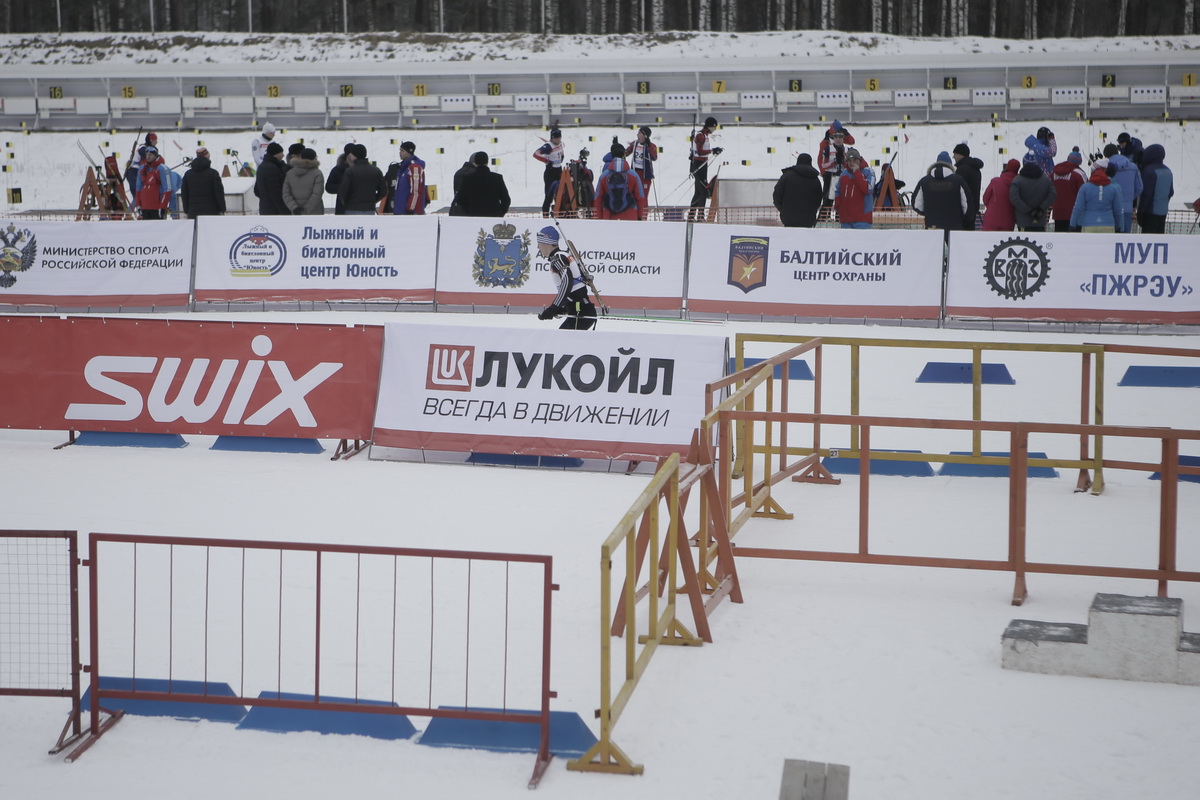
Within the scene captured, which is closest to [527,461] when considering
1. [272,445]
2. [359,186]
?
[272,445]

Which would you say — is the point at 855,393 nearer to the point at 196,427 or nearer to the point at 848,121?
the point at 196,427

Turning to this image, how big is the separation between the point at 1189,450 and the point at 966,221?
24.9 feet

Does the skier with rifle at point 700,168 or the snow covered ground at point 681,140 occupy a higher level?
the snow covered ground at point 681,140

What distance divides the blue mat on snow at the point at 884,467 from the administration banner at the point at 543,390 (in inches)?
54.3

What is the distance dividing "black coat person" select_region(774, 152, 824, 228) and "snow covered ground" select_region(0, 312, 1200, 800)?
7582mm

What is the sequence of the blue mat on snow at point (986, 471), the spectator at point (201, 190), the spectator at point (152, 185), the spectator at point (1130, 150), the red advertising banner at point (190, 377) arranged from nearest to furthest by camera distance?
the blue mat on snow at point (986, 471) → the red advertising banner at point (190, 377) → the spectator at point (201, 190) → the spectator at point (1130, 150) → the spectator at point (152, 185)

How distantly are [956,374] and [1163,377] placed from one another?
7.11 ft

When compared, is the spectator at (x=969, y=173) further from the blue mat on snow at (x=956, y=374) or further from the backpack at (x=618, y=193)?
the blue mat on snow at (x=956, y=374)

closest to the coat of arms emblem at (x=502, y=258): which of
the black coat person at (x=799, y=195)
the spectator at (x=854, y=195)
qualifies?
the black coat person at (x=799, y=195)

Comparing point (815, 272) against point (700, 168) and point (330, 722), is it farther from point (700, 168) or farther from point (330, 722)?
point (330, 722)

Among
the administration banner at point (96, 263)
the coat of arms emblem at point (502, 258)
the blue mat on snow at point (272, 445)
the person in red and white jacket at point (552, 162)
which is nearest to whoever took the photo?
the blue mat on snow at point (272, 445)

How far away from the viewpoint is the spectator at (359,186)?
19375 millimetres

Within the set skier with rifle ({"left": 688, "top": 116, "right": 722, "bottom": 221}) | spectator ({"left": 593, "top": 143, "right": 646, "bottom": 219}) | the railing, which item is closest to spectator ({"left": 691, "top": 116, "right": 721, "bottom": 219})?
skier with rifle ({"left": 688, "top": 116, "right": 722, "bottom": 221})

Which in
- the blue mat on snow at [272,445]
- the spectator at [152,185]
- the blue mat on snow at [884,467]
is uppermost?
the spectator at [152,185]
